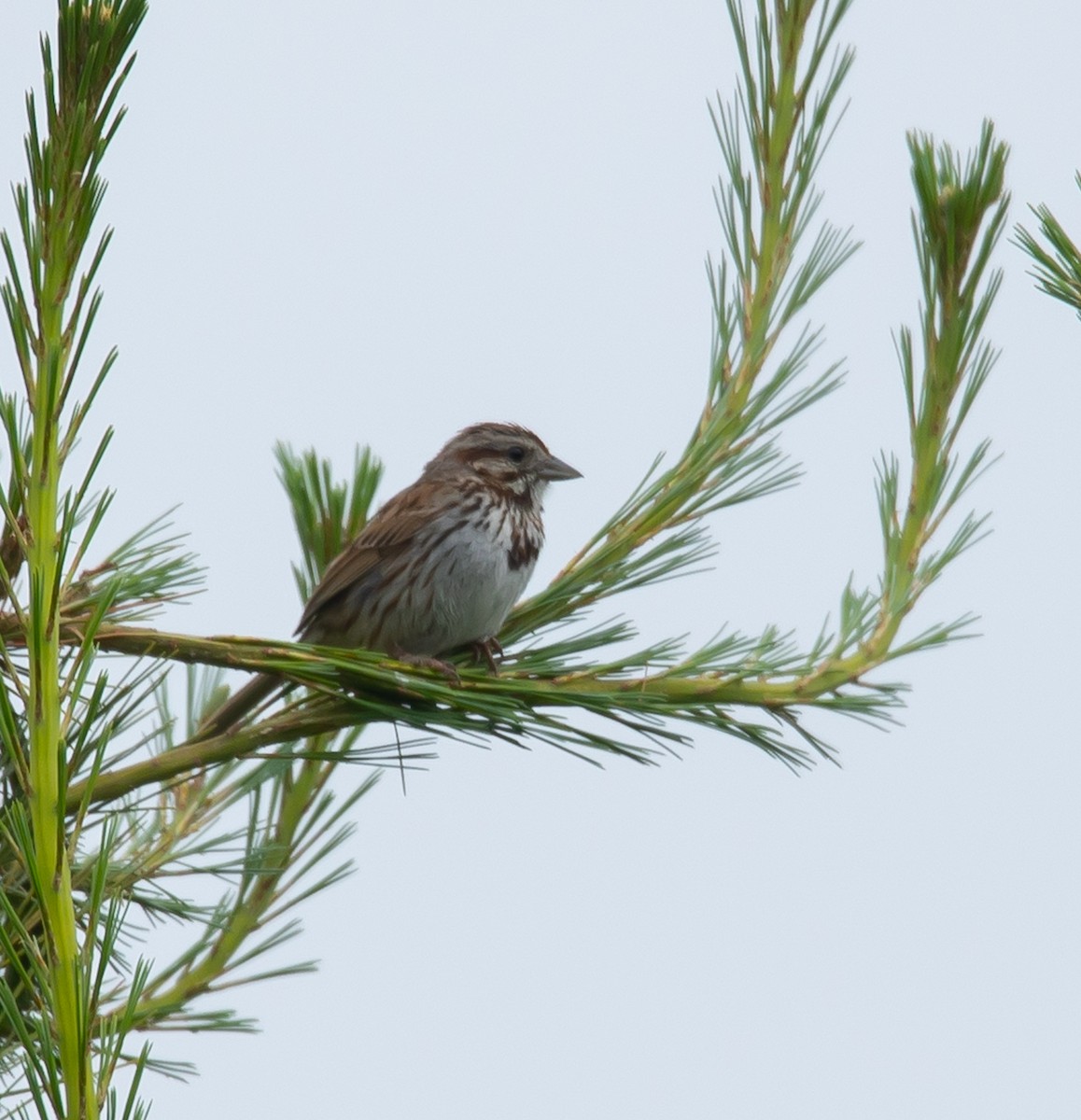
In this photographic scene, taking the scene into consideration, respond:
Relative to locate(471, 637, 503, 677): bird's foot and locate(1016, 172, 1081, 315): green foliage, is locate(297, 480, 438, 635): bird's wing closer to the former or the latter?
locate(471, 637, 503, 677): bird's foot

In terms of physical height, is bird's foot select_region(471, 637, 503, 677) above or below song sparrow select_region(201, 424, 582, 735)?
below

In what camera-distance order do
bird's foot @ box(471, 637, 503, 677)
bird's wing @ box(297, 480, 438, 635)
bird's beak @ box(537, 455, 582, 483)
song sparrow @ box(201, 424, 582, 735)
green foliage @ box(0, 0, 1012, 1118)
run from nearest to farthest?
1. green foliage @ box(0, 0, 1012, 1118)
2. bird's foot @ box(471, 637, 503, 677)
3. bird's wing @ box(297, 480, 438, 635)
4. song sparrow @ box(201, 424, 582, 735)
5. bird's beak @ box(537, 455, 582, 483)

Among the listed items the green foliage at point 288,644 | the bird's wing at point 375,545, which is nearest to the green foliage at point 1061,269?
the green foliage at point 288,644

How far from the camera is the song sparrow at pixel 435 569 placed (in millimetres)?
3699

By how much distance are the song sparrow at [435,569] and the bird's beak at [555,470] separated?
80 millimetres

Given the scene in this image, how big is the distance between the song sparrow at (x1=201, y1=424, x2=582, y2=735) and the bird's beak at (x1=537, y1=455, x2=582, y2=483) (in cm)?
8

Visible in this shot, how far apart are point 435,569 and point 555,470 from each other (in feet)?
2.33

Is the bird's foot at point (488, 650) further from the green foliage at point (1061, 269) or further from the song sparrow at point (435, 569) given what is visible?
the green foliage at point (1061, 269)

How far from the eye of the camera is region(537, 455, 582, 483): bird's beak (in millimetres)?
4457

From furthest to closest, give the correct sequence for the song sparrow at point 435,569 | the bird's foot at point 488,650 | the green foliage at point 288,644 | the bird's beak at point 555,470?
the bird's beak at point 555,470 < the song sparrow at point 435,569 < the bird's foot at point 488,650 < the green foliage at point 288,644

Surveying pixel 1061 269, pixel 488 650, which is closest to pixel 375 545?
pixel 488 650

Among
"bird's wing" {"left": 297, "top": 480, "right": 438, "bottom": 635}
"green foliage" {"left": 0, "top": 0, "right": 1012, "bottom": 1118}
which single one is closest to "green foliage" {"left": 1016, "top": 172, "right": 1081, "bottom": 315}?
"green foliage" {"left": 0, "top": 0, "right": 1012, "bottom": 1118}

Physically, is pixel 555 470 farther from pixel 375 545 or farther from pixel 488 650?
pixel 488 650

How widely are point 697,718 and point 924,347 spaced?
0.80 meters
